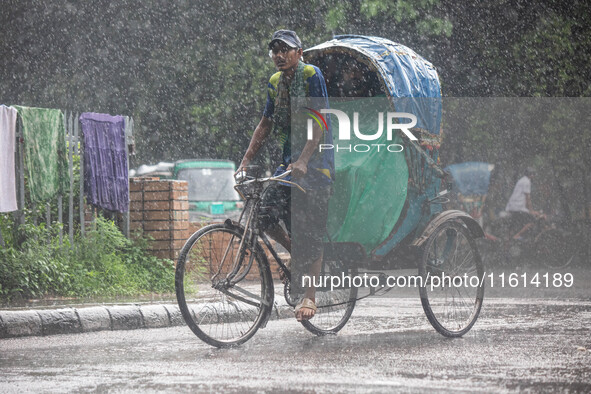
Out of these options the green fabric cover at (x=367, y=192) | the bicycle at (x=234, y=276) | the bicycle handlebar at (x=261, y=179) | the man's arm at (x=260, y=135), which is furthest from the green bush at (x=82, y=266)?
the green fabric cover at (x=367, y=192)

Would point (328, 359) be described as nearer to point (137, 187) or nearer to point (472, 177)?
point (137, 187)

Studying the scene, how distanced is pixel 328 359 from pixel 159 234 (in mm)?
5424

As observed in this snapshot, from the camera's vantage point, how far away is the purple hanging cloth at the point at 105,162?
10.3 meters

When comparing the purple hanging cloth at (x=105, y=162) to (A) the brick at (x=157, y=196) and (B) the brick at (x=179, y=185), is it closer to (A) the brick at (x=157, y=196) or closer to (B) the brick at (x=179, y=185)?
(A) the brick at (x=157, y=196)

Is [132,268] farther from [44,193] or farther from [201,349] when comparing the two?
[201,349]

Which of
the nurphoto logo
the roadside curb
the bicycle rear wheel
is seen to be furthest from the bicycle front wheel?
the roadside curb

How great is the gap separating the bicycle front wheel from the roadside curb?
1.52m

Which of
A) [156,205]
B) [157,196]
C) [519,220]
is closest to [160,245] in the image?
[156,205]

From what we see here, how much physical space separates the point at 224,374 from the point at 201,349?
112cm

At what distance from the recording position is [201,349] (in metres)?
Result: 6.17

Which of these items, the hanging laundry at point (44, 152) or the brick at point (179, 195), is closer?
the hanging laundry at point (44, 152)

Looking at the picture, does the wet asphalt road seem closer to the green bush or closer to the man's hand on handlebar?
the man's hand on handlebar

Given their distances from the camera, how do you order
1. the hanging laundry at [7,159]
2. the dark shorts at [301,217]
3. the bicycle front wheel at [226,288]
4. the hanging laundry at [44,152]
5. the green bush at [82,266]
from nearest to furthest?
1. the bicycle front wheel at [226,288]
2. the dark shorts at [301,217]
3. the green bush at [82,266]
4. the hanging laundry at [7,159]
5. the hanging laundry at [44,152]

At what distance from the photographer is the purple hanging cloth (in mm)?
10281
